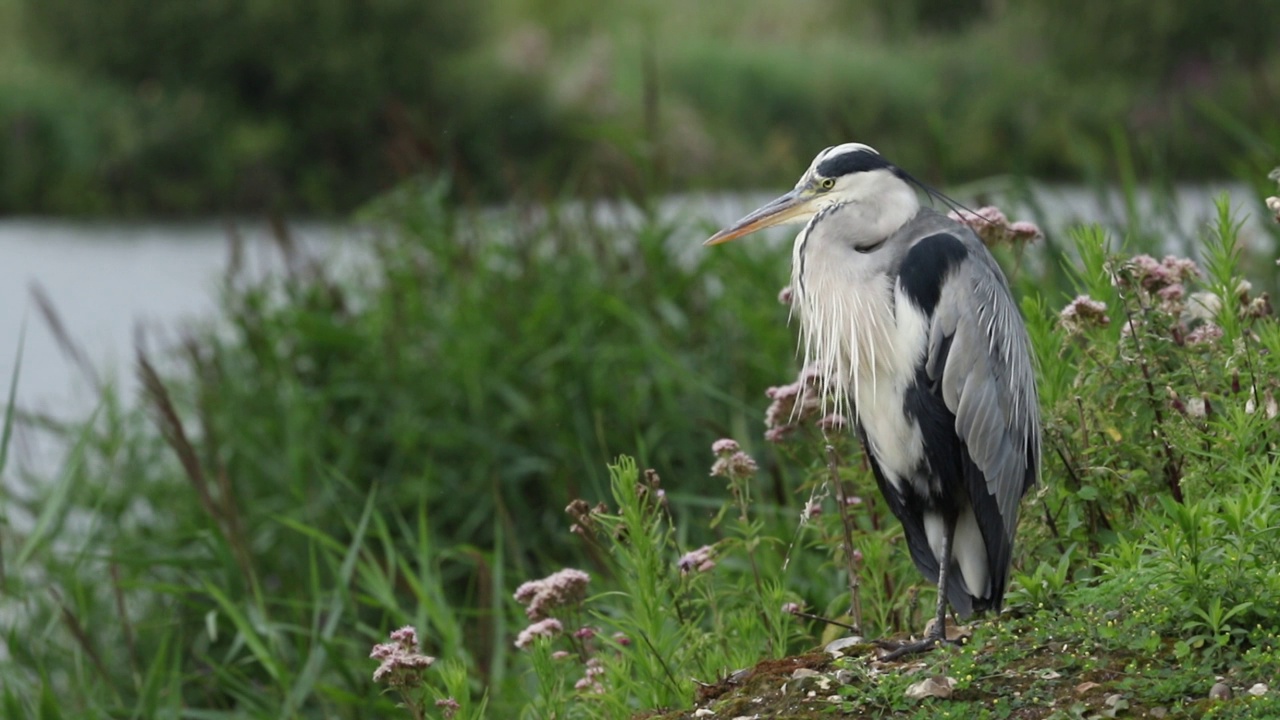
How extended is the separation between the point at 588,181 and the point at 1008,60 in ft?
56.8

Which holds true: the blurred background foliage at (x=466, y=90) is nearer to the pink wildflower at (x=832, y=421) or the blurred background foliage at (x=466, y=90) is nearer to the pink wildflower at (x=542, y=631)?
the pink wildflower at (x=832, y=421)

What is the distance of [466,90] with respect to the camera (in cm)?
1919

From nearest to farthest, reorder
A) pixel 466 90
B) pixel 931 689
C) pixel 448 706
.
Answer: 1. pixel 931 689
2. pixel 448 706
3. pixel 466 90

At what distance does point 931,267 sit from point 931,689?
90 centimetres

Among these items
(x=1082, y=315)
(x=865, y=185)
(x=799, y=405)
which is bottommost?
(x=799, y=405)

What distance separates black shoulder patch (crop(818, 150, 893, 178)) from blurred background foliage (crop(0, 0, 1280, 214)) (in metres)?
11.2

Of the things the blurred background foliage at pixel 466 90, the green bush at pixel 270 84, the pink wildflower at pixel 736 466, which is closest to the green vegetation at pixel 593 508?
the pink wildflower at pixel 736 466

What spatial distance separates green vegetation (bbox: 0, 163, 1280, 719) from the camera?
2.30 metres

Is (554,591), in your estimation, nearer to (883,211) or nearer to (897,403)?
(897,403)

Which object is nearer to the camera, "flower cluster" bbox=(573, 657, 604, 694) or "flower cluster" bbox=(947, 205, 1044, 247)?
"flower cluster" bbox=(573, 657, 604, 694)

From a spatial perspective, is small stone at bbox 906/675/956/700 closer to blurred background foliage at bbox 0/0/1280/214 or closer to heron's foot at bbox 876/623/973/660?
heron's foot at bbox 876/623/973/660

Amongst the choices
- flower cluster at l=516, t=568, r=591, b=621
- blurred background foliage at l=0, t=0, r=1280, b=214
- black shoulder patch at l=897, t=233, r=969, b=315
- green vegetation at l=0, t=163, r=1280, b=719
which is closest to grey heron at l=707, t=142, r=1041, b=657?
black shoulder patch at l=897, t=233, r=969, b=315

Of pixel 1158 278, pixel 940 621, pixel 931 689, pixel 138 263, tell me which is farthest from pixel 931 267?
pixel 138 263

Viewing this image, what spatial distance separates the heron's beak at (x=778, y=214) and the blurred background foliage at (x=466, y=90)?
11120 millimetres
